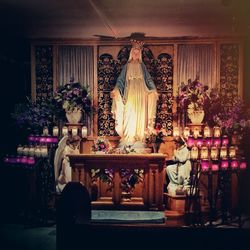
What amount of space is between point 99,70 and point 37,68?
1252 mm

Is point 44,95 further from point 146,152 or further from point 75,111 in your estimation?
point 146,152

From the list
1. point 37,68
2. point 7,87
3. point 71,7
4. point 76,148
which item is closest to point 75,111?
point 76,148

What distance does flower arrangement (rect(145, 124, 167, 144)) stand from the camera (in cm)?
779

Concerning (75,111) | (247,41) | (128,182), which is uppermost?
(247,41)

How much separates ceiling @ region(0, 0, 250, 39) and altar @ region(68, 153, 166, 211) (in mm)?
2262

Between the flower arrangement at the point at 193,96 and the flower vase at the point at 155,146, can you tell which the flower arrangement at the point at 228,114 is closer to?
the flower arrangement at the point at 193,96

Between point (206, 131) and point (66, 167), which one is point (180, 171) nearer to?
point (206, 131)

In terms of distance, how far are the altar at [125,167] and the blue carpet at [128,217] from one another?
22cm

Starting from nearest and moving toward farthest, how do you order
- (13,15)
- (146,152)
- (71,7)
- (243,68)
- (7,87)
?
(71,7) → (13,15) → (146,152) → (243,68) → (7,87)

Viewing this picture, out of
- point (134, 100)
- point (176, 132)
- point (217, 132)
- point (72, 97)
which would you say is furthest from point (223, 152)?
point (72, 97)

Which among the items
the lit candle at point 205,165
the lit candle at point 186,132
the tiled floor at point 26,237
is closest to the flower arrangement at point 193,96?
the lit candle at point 186,132

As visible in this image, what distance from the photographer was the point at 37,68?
8.51 m

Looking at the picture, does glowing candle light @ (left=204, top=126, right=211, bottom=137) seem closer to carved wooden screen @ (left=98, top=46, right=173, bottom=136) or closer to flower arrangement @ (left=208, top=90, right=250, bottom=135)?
flower arrangement @ (left=208, top=90, right=250, bottom=135)

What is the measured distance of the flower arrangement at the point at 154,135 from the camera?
7789mm
